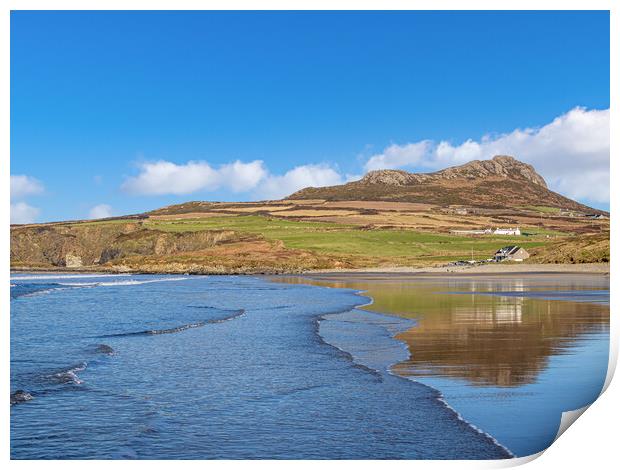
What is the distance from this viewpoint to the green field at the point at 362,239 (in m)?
→ 110

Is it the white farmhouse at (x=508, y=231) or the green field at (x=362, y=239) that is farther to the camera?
the white farmhouse at (x=508, y=231)

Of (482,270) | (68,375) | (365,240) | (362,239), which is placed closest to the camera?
(68,375)

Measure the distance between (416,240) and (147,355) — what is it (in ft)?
349

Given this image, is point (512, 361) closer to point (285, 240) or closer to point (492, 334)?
point (492, 334)

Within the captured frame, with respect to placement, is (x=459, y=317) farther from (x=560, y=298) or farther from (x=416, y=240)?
(x=416, y=240)

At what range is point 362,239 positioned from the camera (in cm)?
12000

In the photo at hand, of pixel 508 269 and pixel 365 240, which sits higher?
pixel 365 240

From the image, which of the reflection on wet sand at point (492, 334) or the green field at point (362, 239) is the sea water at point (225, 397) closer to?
the reflection on wet sand at point (492, 334)

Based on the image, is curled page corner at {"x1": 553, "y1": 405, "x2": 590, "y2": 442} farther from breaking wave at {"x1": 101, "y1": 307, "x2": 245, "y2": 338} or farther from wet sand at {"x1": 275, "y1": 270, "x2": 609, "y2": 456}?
breaking wave at {"x1": 101, "y1": 307, "x2": 245, "y2": 338}

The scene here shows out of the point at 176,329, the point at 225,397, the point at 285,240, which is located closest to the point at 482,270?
the point at 285,240
